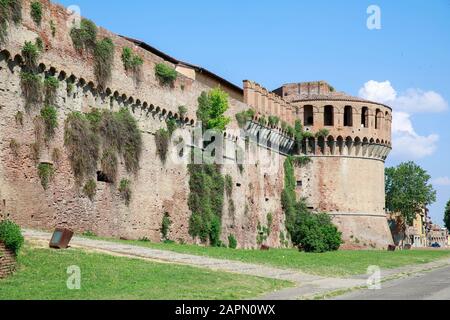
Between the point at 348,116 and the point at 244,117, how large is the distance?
15.3m

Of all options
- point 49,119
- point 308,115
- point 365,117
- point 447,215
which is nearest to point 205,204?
point 49,119

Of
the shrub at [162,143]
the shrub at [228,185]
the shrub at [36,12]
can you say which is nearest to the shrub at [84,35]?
the shrub at [36,12]

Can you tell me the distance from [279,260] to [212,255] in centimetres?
294


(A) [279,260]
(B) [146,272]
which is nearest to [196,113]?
(A) [279,260]

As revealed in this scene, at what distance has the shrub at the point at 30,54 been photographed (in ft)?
83.6

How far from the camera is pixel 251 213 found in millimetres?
44531

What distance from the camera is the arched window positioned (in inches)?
2177

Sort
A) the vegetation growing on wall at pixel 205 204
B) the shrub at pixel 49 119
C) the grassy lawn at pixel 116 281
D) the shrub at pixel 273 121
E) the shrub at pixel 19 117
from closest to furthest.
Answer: the grassy lawn at pixel 116 281 < the shrub at pixel 19 117 < the shrub at pixel 49 119 < the vegetation growing on wall at pixel 205 204 < the shrub at pixel 273 121

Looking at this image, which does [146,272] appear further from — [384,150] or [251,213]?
[384,150]

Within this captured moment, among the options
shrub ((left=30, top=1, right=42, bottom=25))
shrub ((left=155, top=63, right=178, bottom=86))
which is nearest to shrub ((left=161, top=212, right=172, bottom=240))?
shrub ((left=155, top=63, right=178, bottom=86))

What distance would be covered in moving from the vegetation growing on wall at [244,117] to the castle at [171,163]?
35cm

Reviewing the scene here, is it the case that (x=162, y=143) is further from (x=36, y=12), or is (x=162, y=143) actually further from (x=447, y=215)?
(x=447, y=215)

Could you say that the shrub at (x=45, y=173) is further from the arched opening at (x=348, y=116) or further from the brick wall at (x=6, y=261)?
the arched opening at (x=348, y=116)
